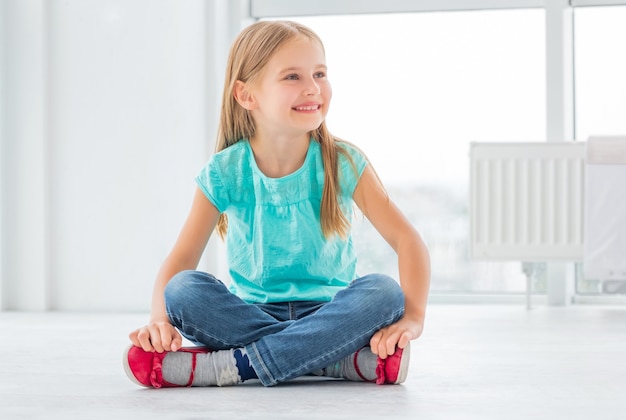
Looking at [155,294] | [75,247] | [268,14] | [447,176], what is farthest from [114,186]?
[155,294]

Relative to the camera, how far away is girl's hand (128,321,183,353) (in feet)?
4.35

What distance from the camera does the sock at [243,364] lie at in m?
1.36

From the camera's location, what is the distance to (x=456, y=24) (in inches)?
133

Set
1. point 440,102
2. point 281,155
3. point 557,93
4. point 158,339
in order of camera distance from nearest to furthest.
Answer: point 158,339, point 281,155, point 557,93, point 440,102

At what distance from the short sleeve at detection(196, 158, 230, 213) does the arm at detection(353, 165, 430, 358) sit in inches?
8.5

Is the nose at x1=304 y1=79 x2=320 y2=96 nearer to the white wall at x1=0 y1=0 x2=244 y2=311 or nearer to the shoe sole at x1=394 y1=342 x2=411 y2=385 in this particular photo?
the shoe sole at x1=394 y1=342 x2=411 y2=385

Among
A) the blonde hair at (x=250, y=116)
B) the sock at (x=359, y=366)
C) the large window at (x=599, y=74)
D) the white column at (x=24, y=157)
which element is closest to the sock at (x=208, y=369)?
the sock at (x=359, y=366)

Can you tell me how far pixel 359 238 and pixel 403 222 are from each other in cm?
201

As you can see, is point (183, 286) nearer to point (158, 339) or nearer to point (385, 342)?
point (158, 339)

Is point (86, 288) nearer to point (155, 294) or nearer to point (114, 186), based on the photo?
point (114, 186)

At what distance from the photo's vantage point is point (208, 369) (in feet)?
4.49

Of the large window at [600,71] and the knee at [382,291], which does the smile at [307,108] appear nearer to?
the knee at [382,291]

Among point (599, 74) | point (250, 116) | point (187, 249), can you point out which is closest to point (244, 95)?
point (250, 116)

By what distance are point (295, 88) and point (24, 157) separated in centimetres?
192
